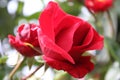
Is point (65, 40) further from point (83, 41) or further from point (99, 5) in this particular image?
point (99, 5)

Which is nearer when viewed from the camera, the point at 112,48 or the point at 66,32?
the point at 66,32

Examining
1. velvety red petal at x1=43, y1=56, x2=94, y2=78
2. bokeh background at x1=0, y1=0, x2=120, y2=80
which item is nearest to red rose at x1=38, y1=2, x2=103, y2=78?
velvety red petal at x1=43, y1=56, x2=94, y2=78

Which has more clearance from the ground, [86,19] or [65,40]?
[65,40]


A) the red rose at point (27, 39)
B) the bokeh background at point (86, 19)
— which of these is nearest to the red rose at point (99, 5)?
the bokeh background at point (86, 19)

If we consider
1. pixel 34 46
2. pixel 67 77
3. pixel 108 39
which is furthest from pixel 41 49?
pixel 108 39

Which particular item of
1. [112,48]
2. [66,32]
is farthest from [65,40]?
[112,48]

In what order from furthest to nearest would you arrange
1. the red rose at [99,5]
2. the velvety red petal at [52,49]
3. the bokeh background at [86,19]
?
1. the red rose at [99,5]
2. the bokeh background at [86,19]
3. the velvety red petal at [52,49]

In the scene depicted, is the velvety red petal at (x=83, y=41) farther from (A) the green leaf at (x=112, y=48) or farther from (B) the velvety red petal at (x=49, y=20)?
(A) the green leaf at (x=112, y=48)

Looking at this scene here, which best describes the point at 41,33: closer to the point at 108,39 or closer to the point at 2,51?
the point at 2,51
